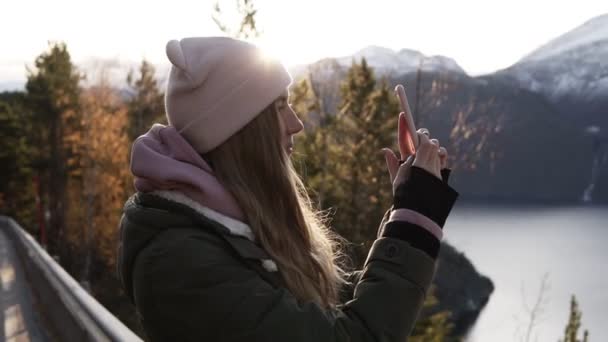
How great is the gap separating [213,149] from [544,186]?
111m

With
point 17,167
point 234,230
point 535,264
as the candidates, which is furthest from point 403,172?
point 535,264

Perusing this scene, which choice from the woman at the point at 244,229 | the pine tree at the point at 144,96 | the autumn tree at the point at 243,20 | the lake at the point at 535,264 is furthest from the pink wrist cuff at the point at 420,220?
the pine tree at the point at 144,96

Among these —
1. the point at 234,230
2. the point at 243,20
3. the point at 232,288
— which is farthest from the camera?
the point at 243,20

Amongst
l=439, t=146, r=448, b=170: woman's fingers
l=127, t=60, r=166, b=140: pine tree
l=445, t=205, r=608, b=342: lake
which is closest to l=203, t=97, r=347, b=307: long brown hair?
l=439, t=146, r=448, b=170: woman's fingers

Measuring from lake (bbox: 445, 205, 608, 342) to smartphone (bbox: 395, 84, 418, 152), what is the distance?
20.3 metres

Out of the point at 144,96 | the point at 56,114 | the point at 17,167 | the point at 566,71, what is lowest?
the point at 17,167

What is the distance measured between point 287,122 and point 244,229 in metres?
0.25

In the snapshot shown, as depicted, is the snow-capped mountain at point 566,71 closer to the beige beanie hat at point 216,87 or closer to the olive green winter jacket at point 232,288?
the beige beanie hat at point 216,87

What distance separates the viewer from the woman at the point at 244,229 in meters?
1.09

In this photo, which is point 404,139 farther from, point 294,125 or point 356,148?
point 356,148

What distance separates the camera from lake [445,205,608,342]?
110 feet

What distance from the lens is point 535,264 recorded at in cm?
4606

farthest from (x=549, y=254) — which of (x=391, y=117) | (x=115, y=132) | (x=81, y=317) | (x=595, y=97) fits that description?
(x=595, y=97)

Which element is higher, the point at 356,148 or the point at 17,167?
the point at 356,148
